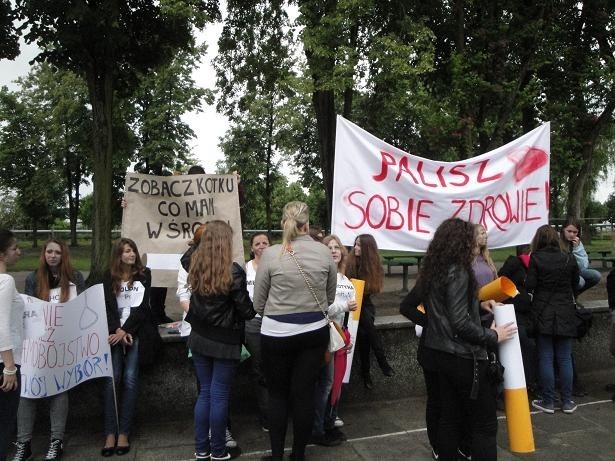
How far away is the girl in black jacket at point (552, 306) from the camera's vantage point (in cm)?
500

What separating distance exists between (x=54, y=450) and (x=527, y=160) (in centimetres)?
496

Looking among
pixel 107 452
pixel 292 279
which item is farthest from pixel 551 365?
pixel 107 452

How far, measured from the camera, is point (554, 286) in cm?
503

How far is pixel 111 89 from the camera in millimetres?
10445

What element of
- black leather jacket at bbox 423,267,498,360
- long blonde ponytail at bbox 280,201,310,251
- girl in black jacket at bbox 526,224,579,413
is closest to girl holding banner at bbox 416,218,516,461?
black leather jacket at bbox 423,267,498,360

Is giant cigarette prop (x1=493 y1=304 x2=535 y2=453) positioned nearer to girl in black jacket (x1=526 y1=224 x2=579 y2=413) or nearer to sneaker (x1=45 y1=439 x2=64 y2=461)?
girl in black jacket (x1=526 y1=224 x2=579 y2=413)

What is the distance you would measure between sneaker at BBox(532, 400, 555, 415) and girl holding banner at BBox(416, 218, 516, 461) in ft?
6.77

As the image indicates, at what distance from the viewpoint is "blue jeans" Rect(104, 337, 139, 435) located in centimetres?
428

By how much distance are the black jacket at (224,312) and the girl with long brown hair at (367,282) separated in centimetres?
133

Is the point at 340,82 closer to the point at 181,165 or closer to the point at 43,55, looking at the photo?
the point at 43,55

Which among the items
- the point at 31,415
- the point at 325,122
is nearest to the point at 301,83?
the point at 325,122

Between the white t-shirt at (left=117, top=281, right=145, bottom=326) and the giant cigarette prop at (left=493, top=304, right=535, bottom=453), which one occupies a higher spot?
the white t-shirt at (left=117, top=281, right=145, bottom=326)

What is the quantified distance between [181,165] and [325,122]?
2033 centimetres

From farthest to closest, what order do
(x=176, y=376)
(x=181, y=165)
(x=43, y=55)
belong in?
(x=181, y=165) → (x=43, y=55) → (x=176, y=376)
